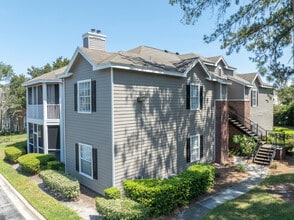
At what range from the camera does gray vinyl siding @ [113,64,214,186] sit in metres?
9.41

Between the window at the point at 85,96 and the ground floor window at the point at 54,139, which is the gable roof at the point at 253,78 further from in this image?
the ground floor window at the point at 54,139

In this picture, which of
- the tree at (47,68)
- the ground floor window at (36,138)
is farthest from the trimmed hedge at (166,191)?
the tree at (47,68)

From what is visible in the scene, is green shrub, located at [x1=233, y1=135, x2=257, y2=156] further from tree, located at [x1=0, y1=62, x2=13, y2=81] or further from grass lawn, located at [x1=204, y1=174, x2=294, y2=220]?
tree, located at [x1=0, y1=62, x2=13, y2=81]

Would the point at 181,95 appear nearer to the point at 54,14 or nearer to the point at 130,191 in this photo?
the point at 130,191

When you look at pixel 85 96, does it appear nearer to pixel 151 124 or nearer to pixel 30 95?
pixel 151 124

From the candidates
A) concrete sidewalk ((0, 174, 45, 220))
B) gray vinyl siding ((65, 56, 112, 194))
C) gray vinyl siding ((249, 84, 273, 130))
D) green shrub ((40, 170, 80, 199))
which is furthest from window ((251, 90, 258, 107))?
concrete sidewalk ((0, 174, 45, 220))

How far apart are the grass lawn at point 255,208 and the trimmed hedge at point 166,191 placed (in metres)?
1.18

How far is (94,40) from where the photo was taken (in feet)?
40.7

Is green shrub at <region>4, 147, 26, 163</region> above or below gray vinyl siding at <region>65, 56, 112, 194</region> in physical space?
below

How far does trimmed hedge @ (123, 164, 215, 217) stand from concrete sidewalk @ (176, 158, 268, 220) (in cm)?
43

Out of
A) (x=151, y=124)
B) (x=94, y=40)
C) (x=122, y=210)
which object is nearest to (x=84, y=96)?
(x=94, y=40)

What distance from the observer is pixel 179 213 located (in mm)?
8211

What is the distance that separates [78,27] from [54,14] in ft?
9.44

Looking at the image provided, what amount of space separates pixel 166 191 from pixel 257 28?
36.2ft
